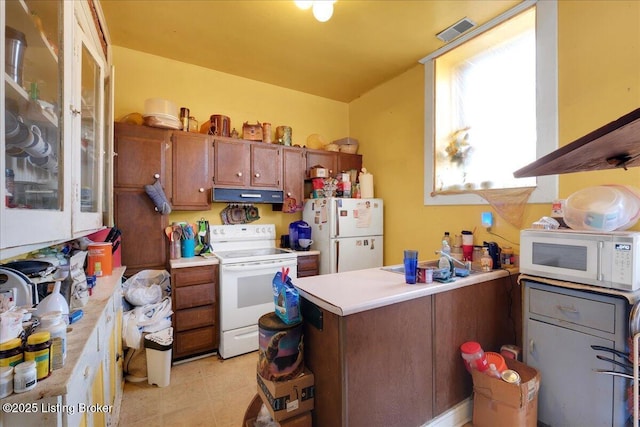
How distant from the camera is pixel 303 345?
4.99 feet

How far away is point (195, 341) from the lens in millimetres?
2535

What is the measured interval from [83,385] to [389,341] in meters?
1.29

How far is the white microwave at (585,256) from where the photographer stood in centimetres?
141

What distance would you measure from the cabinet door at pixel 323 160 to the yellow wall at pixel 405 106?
44cm

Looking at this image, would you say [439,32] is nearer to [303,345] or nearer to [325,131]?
[325,131]

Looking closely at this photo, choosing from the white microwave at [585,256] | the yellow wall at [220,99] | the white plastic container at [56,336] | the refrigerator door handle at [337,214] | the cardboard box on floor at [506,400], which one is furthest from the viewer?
the refrigerator door handle at [337,214]

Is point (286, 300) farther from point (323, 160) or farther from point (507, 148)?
point (323, 160)

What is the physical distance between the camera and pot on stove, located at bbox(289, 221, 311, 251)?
129 inches

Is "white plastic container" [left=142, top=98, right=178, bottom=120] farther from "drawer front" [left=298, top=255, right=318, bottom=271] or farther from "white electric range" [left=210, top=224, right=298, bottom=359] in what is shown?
"drawer front" [left=298, top=255, right=318, bottom=271]

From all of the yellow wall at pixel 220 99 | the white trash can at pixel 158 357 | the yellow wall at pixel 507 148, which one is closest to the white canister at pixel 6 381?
the white trash can at pixel 158 357

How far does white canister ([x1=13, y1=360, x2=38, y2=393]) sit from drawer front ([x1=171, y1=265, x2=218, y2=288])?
1.79 metres

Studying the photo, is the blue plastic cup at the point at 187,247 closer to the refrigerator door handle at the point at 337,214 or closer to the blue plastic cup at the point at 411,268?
the refrigerator door handle at the point at 337,214

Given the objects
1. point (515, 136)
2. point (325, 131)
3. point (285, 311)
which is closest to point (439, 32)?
point (515, 136)

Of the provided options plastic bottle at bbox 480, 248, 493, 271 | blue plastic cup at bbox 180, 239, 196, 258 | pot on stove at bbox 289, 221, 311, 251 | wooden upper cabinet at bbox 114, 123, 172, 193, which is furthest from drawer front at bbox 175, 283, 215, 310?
plastic bottle at bbox 480, 248, 493, 271
